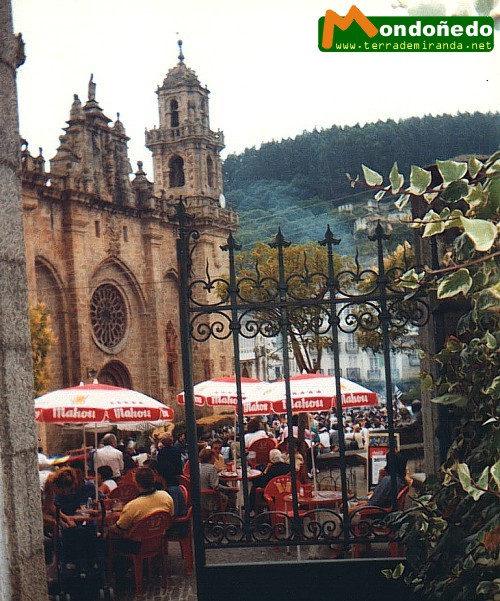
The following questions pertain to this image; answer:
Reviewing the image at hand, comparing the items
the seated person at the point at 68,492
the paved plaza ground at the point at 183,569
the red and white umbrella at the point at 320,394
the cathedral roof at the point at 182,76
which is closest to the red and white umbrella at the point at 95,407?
the seated person at the point at 68,492

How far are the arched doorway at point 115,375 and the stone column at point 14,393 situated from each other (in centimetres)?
2738

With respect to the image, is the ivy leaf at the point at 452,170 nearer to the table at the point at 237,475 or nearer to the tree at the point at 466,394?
the tree at the point at 466,394

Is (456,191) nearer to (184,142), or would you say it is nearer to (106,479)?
(106,479)

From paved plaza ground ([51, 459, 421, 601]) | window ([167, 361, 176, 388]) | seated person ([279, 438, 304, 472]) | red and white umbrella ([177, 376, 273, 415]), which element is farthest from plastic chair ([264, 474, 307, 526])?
window ([167, 361, 176, 388])

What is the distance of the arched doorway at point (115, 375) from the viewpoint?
30.4 m

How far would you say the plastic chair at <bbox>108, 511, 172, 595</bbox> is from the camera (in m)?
5.96

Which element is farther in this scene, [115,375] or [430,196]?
[115,375]

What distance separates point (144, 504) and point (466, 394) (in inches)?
137

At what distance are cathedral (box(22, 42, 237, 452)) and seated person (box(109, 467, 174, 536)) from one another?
19128 millimetres

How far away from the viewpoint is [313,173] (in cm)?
4150

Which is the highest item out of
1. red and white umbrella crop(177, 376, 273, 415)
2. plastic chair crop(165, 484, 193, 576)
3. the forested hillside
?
the forested hillside

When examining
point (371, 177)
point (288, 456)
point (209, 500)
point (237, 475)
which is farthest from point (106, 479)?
point (371, 177)

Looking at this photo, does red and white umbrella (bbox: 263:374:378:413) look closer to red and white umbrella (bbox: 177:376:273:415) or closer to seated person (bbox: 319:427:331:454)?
red and white umbrella (bbox: 177:376:273:415)

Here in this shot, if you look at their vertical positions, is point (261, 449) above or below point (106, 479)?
above
